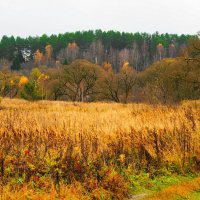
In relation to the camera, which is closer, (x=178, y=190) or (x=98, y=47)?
(x=178, y=190)

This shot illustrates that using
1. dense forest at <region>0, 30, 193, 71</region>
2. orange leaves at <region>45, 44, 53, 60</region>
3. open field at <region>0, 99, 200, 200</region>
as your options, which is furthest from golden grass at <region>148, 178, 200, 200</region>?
orange leaves at <region>45, 44, 53, 60</region>

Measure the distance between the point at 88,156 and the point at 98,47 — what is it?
119 meters

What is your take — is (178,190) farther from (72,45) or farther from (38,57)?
(72,45)

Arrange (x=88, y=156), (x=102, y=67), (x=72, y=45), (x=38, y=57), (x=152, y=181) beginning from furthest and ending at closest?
1. (x=72, y=45)
2. (x=38, y=57)
3. (x=102, y=67)
4. (x=88, y=156)
5. (x=152, y=181)

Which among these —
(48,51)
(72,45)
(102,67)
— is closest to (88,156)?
(102,67)

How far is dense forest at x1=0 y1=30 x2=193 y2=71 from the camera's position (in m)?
118

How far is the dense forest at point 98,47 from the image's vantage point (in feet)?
387

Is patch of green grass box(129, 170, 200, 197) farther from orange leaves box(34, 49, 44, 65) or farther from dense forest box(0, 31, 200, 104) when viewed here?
orange leaves box(34, 49, 44, 65)

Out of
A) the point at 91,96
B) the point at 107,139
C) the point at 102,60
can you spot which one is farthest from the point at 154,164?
the point at 102,60

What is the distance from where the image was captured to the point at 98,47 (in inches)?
4919

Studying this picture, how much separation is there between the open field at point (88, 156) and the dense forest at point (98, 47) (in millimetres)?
101185

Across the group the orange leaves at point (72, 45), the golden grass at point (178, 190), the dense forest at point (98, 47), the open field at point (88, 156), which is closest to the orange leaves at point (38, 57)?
the dense forest at point (98, 47)

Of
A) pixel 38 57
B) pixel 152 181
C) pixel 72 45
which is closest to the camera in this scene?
pixel 152 181

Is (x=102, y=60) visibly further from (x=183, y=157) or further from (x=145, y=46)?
(x=183, y=157)
